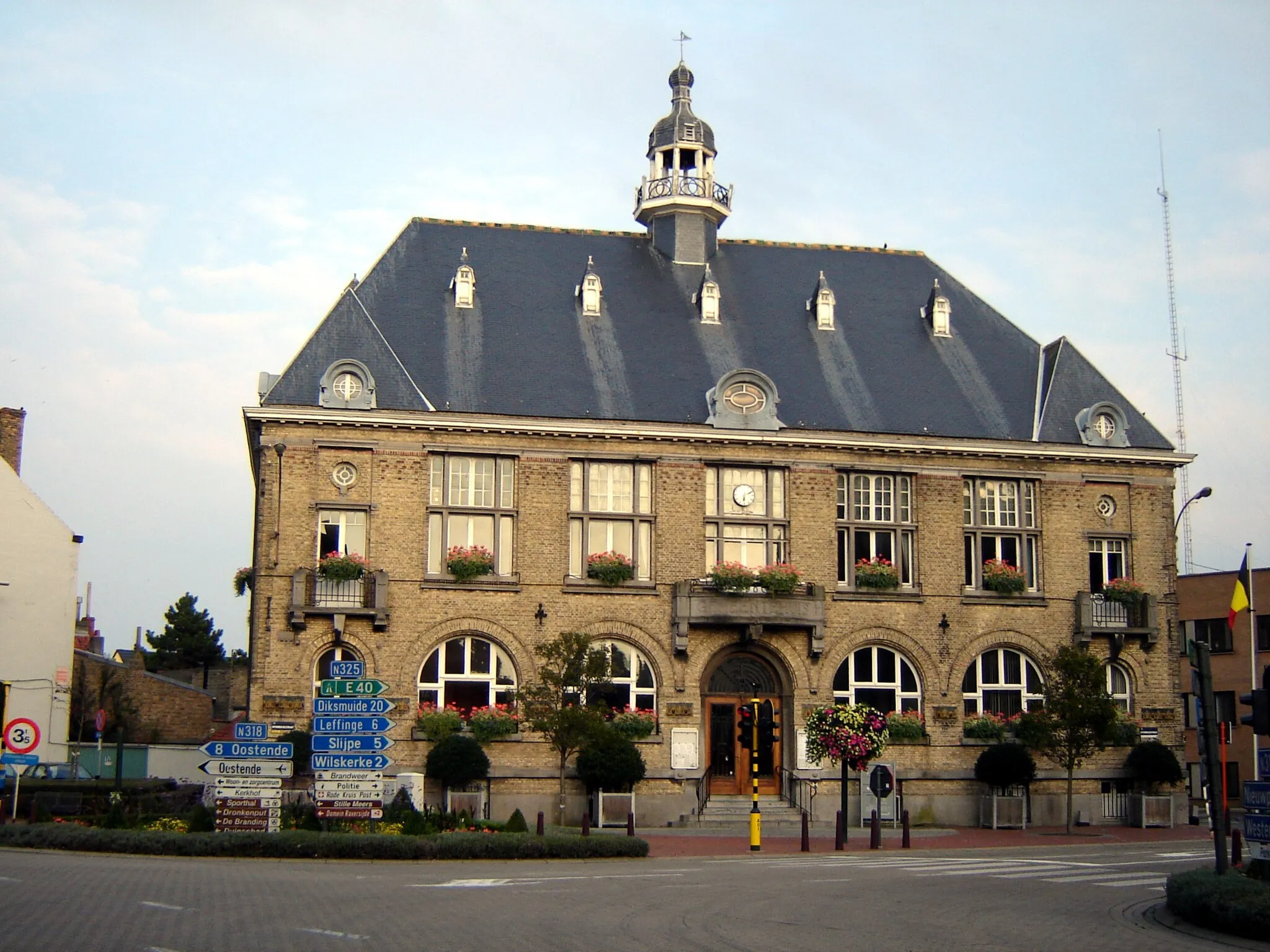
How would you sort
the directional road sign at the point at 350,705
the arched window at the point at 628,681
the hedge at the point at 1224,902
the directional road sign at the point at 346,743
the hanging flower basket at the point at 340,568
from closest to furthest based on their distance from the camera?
the hedge at the point at 1224,902 → the directional road sign at the point at 350,705 → the directional road sign at the point at 346,743 → the hanging flower basket at the point at 340,568 → the arched window at the point at 628,681

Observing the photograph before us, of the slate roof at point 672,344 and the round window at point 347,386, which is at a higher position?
the slate roof at point 672,344

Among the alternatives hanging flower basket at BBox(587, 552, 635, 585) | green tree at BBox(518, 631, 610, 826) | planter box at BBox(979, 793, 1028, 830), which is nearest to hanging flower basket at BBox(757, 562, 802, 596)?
hanging flower basket at BBox(587, 552, 635, 585)

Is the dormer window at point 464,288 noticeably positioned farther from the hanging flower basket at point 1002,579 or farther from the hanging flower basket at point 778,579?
the hanging flower basket at point 1002,579

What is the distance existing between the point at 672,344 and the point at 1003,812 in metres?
14.5

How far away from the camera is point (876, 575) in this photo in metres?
38.7

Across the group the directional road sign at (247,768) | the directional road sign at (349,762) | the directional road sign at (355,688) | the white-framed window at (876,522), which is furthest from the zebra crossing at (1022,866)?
the white-framed window at (876,522)

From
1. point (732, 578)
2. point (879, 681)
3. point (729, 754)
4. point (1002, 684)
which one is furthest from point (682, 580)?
point (1002, 684)

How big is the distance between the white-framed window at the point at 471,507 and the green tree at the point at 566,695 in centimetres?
446

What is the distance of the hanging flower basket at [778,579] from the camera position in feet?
123

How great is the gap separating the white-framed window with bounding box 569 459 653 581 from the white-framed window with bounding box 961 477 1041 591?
8358 mm

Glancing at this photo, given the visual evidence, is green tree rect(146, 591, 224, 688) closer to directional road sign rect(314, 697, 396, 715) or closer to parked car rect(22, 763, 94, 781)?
parked car rect(22, 763, 94, 781)

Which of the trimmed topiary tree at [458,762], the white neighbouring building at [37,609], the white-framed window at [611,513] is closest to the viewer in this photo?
the trimmed topiary tree at [458,762]

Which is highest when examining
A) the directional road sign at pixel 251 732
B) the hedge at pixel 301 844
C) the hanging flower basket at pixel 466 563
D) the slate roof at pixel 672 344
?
the slate roof at pixel 672 344

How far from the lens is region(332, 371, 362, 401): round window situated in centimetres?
3681
